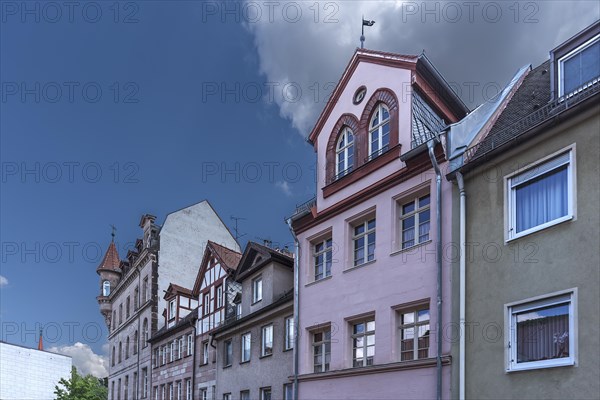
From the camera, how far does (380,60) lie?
67.3ft

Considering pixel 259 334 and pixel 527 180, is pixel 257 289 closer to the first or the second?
pixel 259 334

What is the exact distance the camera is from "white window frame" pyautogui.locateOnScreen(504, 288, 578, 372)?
12516 millimetres

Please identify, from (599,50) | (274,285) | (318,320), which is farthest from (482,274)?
(274,285)

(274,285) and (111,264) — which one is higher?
(111,264)

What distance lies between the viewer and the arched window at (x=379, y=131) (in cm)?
1984

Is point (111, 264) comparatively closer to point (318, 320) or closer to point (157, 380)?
point (157, 380)

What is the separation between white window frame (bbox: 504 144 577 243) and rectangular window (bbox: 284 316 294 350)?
11.0 meters

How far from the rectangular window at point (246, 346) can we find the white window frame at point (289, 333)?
10.6ft

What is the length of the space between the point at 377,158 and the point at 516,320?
22.4 ft

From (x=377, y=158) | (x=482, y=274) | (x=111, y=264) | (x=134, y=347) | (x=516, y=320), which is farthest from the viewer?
(x=111, y=264)

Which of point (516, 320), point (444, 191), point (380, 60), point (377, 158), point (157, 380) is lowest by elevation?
point (157, 380)

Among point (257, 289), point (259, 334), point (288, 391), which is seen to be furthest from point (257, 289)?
point (288, 391)

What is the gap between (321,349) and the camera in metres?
21.2

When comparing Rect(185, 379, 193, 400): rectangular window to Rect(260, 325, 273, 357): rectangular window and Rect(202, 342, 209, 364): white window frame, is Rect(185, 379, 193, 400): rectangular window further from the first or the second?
Rect(260, 325, 273, 357): rectangular window
